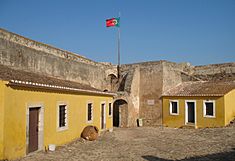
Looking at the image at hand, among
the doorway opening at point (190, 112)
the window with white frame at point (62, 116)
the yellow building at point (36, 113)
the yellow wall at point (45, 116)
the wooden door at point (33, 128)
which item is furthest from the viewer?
the doorway opening at point (190, 112)

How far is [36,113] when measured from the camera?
1008 cm

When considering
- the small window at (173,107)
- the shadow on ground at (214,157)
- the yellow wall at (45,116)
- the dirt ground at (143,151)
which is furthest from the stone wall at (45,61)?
the shadow on ground at (214,157)

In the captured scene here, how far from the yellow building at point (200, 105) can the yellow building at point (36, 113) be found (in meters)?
8.28

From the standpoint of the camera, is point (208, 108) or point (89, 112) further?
point (208, 108)

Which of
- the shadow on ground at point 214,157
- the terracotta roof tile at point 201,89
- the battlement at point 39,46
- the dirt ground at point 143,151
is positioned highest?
the battlement at point 39,46

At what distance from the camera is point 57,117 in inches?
452

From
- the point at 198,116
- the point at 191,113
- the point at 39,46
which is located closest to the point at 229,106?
the point at 198,116

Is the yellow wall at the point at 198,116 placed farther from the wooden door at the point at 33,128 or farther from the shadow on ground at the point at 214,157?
the wooden door at the point at 33,128

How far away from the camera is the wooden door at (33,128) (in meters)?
9.60

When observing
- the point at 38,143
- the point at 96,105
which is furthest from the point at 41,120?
the point at 96,105

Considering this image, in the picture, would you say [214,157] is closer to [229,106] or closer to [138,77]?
[229,106]

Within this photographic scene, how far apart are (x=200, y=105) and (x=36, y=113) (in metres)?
13.2

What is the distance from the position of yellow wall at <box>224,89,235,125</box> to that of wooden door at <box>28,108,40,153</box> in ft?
44.8

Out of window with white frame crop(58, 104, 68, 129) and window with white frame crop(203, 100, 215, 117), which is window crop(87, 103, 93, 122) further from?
window with white frame crop(203, 100, 215, 117)
